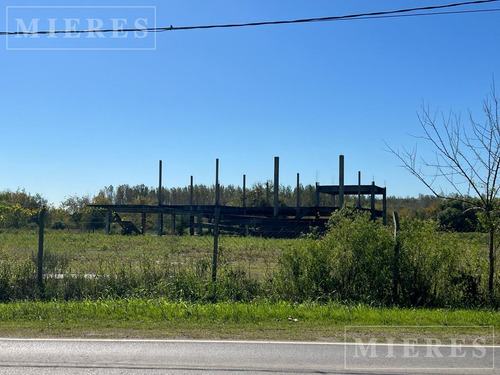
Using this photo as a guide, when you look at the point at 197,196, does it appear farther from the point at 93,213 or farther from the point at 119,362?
the point at 119,362

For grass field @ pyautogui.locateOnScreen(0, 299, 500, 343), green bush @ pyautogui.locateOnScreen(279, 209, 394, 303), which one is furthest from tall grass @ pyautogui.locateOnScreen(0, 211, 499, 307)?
grass field @ pyautogui.locateOnScreen(0, 299, 500, 343)

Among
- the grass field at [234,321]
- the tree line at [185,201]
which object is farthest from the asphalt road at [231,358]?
the tree line at [185,201]

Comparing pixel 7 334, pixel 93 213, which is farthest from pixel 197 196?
pixel 7 334

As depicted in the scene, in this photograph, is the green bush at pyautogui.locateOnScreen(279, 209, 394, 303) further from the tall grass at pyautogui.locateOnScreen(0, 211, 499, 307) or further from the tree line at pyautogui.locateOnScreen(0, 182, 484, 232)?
the tree line at pyautogui.locateOnScreen(0, 182, 484, 232)

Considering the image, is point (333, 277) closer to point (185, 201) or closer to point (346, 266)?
point (346, 266)

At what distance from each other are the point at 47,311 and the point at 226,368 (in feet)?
15.7

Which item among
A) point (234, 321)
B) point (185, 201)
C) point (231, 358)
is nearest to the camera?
point (231, 358)

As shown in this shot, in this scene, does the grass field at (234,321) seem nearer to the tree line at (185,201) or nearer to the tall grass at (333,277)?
the tall grass at (333,277)

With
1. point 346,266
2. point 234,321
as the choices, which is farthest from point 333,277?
point 234,321

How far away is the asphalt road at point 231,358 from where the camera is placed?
18.7 feet

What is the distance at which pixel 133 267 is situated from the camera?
38.5ft

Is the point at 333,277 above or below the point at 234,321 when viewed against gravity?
→ above

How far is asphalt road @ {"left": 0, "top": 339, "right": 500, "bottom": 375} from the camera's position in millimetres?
5691

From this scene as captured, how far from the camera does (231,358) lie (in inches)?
244
